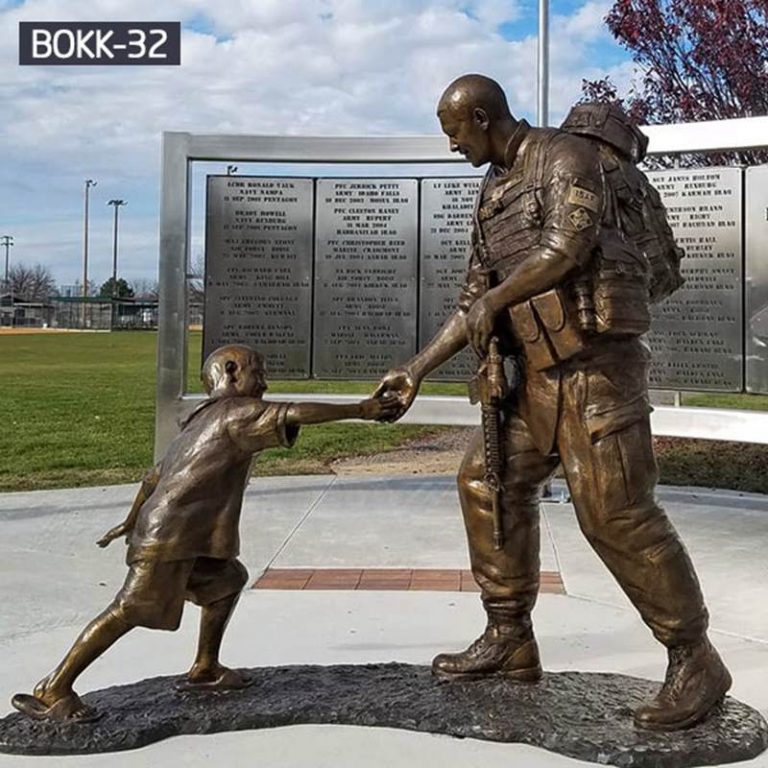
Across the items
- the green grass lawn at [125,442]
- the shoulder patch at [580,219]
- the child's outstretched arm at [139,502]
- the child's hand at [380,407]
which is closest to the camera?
the shoulder patch at [580,219]

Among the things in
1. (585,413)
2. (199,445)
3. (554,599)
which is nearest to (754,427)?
(554,599)

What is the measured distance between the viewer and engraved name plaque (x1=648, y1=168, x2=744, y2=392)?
7.09 m

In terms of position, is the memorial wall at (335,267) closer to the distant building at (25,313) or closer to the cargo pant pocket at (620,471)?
the cargo pant pocket at (620,471)

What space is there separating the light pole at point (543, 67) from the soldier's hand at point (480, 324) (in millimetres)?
5120

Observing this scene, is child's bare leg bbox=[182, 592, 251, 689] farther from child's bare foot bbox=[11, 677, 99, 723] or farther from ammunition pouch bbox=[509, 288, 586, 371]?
ammunition pouch bbox=[509, 288, 586, 371]

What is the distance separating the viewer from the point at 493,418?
3.44 metres

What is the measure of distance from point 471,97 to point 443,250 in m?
4.48

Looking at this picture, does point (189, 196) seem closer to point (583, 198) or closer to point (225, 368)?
point (225, 368)

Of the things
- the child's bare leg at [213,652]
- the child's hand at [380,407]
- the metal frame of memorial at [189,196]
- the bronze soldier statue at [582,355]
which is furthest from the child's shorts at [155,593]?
the metal frame of memorial at [189,196]

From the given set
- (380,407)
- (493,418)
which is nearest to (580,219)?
(493,418)

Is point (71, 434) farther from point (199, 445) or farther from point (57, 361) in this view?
point (57, 361)

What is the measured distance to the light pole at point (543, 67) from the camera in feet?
26.4

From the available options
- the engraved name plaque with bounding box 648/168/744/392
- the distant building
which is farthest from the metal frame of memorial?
the distant building

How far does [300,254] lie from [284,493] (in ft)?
6.61
